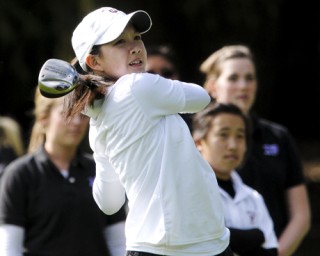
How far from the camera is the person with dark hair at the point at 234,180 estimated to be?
439 cm

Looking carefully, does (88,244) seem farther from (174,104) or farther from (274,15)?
(274,15)

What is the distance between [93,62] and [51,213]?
1.33 metres

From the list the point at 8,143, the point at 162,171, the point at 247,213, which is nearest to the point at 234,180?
the point at 247,213

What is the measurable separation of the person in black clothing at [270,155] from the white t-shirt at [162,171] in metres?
1.81

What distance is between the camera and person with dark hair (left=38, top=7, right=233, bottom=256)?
3.53m

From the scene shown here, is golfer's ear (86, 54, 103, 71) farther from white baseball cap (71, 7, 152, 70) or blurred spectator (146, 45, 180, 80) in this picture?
blurred spectator (146, 45, 180, 80)

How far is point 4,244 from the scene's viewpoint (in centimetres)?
470

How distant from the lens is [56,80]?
3.45 meters

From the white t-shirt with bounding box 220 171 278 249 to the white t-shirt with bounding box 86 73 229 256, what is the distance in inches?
35.8

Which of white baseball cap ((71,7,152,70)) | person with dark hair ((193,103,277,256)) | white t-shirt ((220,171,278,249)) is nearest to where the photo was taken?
white baseball cap ((71,7,152,70))

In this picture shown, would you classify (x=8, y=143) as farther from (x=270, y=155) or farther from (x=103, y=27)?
(x=103, y=27)

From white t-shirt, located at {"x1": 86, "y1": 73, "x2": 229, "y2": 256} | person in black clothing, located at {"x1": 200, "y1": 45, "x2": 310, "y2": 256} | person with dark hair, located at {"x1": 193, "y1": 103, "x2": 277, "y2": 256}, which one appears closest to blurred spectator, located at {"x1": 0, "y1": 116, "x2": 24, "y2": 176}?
person in black clothing, located at {"x1": 200, "y1": 45, "x2": 310, "y2": 256}

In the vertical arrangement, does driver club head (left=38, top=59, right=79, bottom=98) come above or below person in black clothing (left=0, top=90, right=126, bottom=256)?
above

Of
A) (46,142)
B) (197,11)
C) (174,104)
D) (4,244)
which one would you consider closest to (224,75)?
(46,142)
